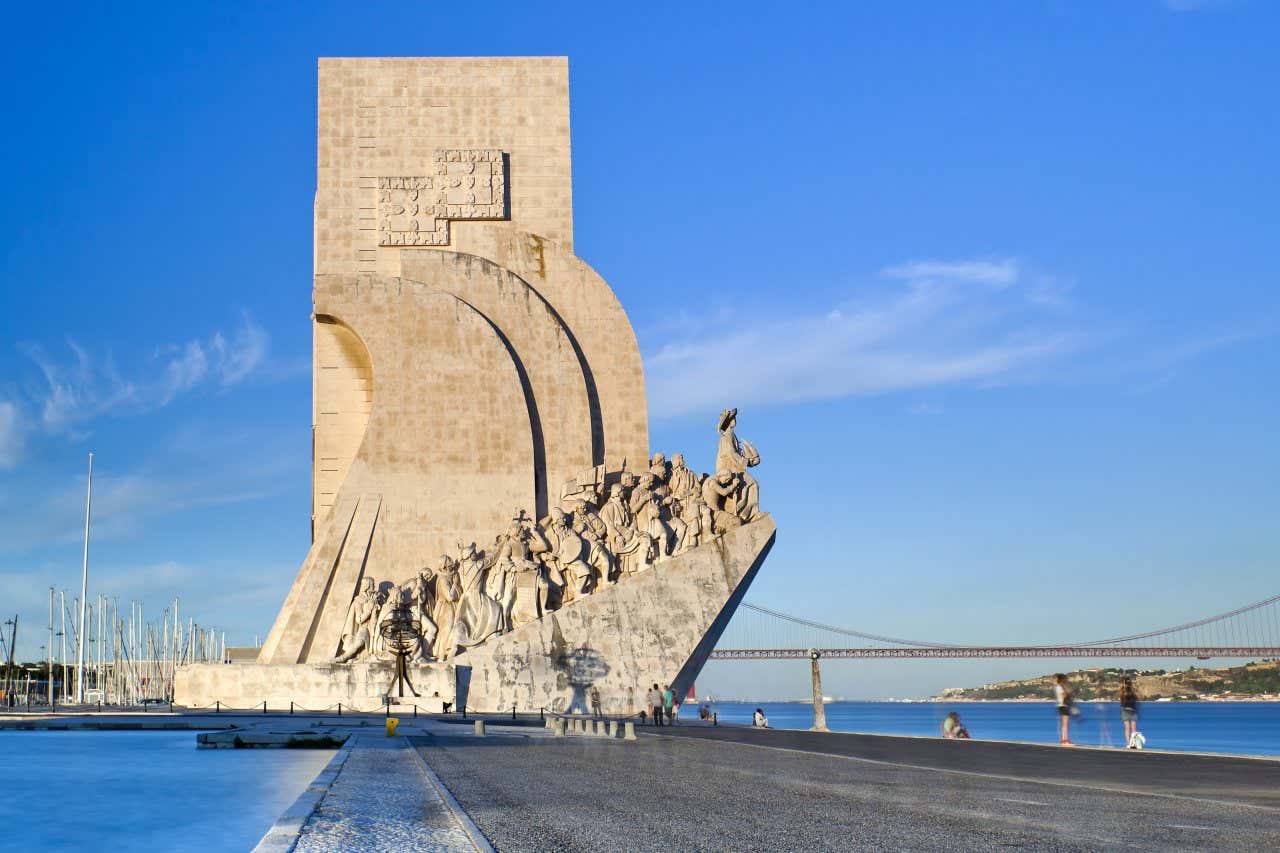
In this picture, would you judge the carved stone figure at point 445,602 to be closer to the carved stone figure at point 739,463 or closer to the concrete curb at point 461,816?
the carved stone figure at point 739,463

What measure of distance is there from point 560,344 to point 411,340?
229cm

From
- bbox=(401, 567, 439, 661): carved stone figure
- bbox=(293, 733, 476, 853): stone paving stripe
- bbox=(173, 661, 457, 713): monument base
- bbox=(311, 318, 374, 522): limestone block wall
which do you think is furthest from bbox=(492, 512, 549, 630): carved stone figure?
bbox=(293, 733, 476, 853): stone paving stripe

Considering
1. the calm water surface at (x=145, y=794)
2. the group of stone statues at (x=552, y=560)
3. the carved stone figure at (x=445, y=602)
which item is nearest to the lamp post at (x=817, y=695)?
the group of stone statues at (x=552, y=560)

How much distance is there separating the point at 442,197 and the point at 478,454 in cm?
450

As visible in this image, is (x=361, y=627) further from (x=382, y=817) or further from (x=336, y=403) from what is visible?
(x=382, y=817)

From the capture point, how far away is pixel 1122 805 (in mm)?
4953

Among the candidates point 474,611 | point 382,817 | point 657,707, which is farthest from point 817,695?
point 382,817

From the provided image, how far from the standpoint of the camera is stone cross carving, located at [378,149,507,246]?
21.8m

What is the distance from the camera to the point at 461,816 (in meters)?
4.23

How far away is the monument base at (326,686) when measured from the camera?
16.8 metres

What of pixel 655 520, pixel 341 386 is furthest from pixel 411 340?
pixel 655 520

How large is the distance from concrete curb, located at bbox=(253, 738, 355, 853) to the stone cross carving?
16.7 meters

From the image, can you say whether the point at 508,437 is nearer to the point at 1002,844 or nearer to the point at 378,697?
the point at 378,697

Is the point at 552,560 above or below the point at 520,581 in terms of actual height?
above
